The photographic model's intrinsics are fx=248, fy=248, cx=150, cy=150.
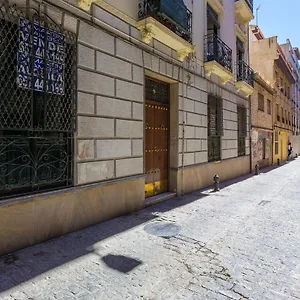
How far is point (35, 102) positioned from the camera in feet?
13.2


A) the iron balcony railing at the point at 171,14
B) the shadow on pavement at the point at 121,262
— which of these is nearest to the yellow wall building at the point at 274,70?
the iron balcony railing at the point at 171,14

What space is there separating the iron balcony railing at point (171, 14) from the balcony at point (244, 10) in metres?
5.89

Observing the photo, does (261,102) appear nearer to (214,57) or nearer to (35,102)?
(214,57)

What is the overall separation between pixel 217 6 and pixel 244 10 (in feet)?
11.0

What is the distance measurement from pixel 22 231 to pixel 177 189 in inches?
191

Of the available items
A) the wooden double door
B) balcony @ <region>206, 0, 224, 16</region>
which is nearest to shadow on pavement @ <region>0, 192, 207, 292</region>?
the wooden double door

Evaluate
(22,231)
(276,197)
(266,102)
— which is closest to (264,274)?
(22,231)

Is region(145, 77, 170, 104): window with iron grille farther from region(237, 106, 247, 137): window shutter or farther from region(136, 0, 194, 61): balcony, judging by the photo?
region(237, 106, 247, 137): window shutter

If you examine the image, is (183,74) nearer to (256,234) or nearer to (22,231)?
(256,234)

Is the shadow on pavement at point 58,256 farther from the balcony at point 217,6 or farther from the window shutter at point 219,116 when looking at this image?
the balcony at point 217,6

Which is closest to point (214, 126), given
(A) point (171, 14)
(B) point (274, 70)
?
(A) point (171, 14)

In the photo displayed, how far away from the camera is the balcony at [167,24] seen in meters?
6.05

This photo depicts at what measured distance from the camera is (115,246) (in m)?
3.93

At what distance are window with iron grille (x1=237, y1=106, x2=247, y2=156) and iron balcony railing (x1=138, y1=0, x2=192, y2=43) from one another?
637cm
